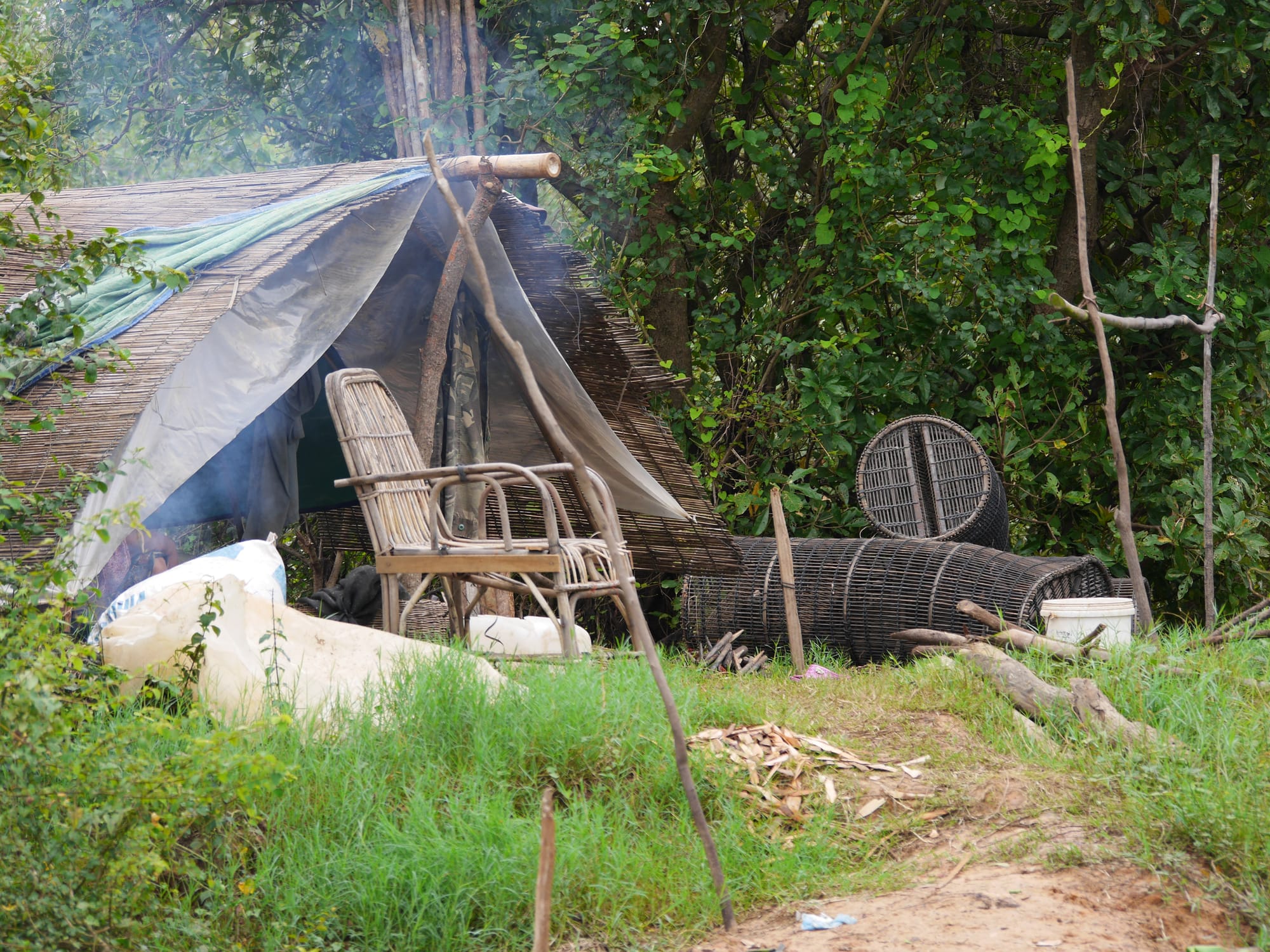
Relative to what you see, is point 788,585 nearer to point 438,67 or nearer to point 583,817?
point 583,817

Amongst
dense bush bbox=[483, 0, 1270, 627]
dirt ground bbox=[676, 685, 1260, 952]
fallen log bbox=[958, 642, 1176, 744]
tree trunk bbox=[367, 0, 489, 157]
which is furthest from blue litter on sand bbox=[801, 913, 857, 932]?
tree trunk bbox=[367, 0, 489, 157]

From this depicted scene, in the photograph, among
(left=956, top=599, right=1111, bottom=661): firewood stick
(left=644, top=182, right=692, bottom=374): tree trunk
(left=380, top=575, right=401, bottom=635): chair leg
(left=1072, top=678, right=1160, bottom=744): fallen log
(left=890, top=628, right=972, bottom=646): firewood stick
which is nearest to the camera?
(left=1072, top=678, right=1160, bottom=744): fallen log

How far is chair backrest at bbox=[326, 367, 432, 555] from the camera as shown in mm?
4004

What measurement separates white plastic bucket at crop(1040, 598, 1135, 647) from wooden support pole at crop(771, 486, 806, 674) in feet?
3.20

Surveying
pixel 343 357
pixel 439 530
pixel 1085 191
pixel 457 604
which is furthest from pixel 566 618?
pixel 1085 191

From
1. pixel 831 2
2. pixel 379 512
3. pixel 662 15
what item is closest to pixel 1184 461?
pixel 831 2

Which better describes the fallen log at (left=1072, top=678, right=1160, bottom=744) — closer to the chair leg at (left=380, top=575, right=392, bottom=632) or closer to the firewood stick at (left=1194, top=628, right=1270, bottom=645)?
the firewood stick at (left=1194, top=628, right=1270, bottom=645)

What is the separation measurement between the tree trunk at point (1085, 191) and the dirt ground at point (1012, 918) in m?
4.53

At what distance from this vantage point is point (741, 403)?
6.44 metres

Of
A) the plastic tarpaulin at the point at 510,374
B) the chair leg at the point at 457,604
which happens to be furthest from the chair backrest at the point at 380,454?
the plastic tarpaulin at the point at 510,374

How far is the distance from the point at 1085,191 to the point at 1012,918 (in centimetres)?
493

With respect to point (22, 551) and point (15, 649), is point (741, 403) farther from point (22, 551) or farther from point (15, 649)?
point (15, 649)

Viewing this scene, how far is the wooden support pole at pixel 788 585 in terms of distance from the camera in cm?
469

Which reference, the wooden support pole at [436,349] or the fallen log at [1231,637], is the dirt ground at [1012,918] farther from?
the wooden support pole at [436,349]
